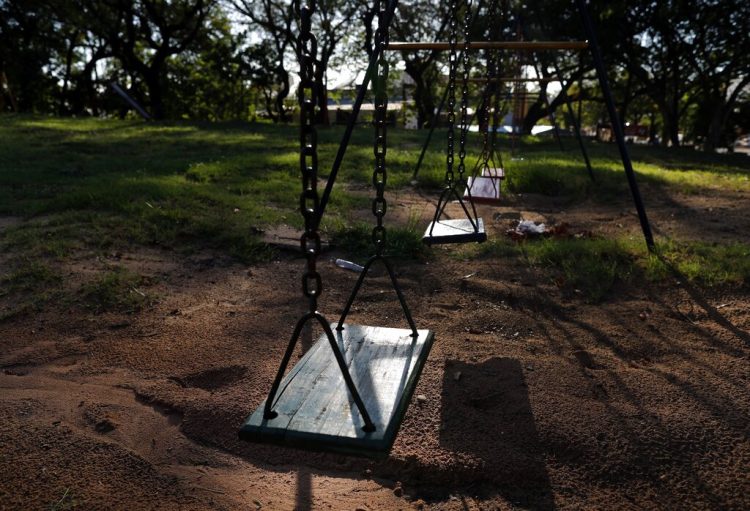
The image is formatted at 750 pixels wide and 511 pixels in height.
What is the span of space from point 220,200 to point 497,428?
3.35 metres

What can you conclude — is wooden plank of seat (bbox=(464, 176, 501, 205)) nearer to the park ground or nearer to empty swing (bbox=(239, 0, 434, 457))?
the park ground

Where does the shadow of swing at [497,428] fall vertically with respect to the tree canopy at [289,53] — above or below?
below

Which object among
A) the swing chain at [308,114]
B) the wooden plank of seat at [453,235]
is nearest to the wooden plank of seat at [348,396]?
the swing chain at [308,114]

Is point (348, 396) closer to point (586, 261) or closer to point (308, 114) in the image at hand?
point (308, 114)

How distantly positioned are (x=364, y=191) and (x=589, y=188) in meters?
2.34

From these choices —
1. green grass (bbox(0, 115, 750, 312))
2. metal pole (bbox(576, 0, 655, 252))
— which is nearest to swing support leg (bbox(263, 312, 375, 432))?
green grass (bbox(0, 115, 750, 312))

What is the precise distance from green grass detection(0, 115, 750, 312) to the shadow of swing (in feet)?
3.73

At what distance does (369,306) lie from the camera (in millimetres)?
3160

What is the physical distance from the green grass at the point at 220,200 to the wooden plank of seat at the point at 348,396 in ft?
4.93

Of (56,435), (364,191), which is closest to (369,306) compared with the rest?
(56,435)

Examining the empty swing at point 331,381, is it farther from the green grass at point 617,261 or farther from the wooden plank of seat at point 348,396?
the green grass at point 617,261

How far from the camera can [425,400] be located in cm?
227

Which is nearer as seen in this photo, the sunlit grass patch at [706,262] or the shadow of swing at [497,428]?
the shadow of swing at [497,428]

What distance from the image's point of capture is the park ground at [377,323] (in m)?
1.83
